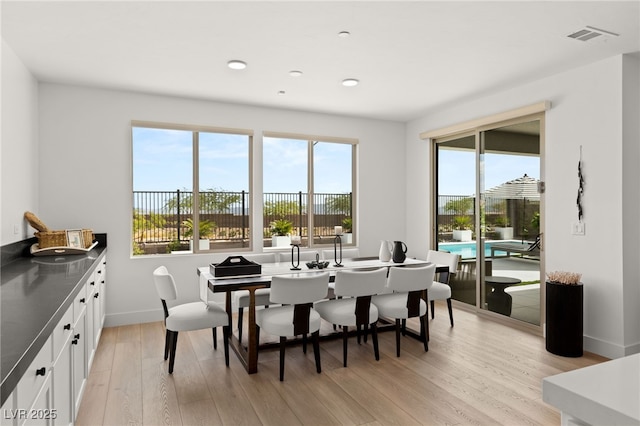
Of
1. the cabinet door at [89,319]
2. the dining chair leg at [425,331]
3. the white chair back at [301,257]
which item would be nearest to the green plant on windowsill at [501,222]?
the dining chair leg at [425,331]

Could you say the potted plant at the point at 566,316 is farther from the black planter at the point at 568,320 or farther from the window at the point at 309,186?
the window at the point at 309,186

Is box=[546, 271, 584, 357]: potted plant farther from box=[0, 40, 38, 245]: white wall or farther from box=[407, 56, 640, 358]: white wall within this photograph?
box=[0, 40, 38, 245]: white wall

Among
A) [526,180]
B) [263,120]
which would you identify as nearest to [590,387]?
[526,180]

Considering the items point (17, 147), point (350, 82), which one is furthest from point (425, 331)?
point (17, 147)

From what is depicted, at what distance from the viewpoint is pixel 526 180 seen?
451 cm

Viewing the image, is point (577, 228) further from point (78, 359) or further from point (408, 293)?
point (78, 359)

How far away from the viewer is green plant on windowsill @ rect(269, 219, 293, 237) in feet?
18.3

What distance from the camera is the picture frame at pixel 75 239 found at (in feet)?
12.6

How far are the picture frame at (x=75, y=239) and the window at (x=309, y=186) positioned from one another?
7.44 ft

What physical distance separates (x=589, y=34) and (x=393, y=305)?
278cm

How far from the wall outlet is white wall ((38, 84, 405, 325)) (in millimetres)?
3736

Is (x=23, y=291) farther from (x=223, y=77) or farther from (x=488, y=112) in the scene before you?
(x=488, y=112)

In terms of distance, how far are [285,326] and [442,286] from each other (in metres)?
2.11

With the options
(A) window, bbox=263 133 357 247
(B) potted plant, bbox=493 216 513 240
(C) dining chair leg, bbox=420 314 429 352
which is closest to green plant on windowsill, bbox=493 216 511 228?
(B) potted plant, bbox=493 216 513 240
